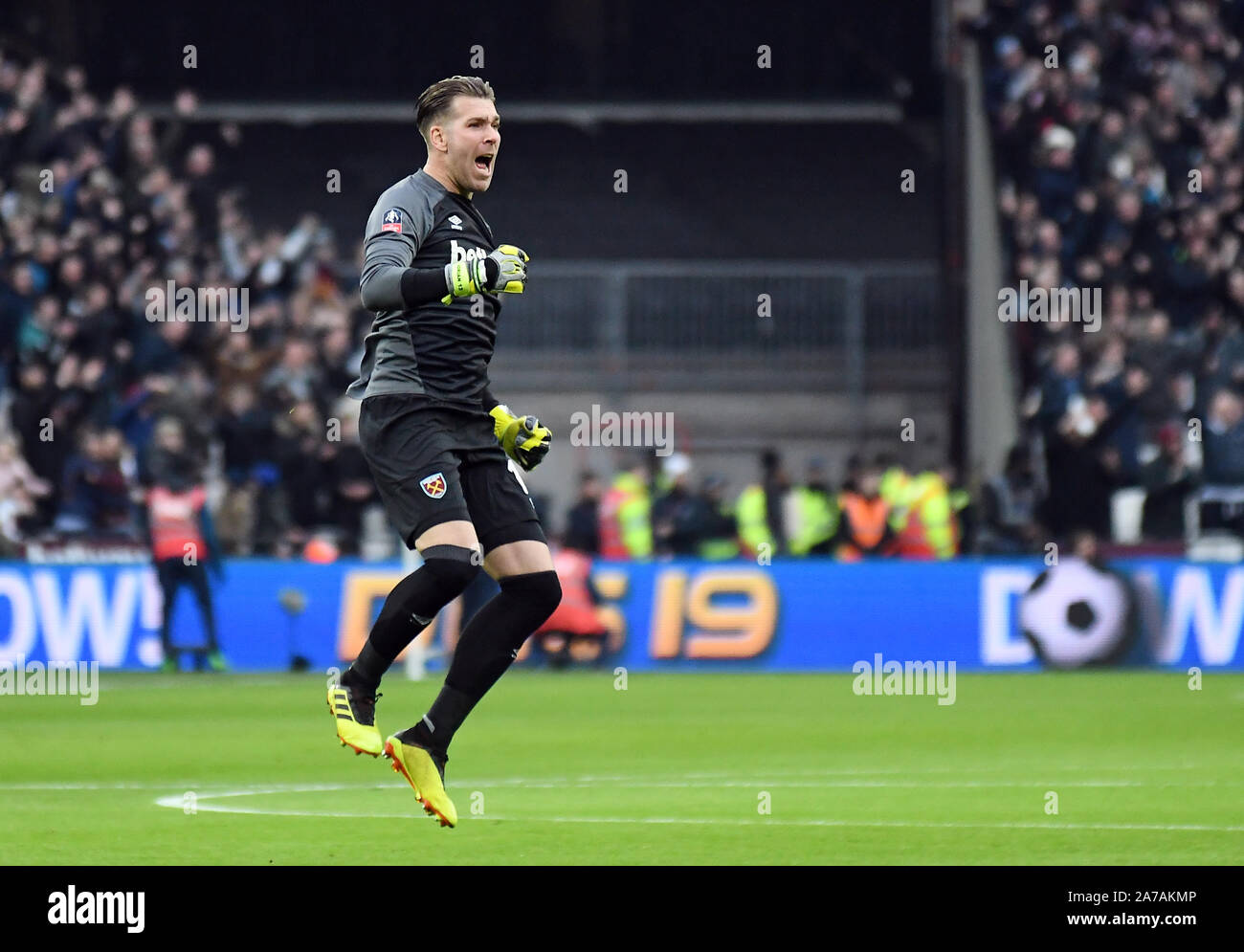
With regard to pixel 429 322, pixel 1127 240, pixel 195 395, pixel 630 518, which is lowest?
pixel 630 518

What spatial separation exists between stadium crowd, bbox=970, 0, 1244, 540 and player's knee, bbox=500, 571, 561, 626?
12.8 metres

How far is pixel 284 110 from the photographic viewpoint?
2964cm

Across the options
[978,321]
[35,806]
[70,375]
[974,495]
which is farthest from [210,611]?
[35,806]

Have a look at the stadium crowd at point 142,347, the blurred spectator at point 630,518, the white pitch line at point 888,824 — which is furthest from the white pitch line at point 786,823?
the blurred spectator at point 630,518

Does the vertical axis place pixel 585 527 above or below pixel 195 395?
below

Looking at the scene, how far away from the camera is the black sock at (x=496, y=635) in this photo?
337 inches

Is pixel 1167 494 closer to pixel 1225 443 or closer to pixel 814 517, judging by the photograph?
pixel 1225 443

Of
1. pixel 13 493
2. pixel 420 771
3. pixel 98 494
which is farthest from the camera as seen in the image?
pixel 98 494

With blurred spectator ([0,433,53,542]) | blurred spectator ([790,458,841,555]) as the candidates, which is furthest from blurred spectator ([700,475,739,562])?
blurred spectator ([0,433,53,542])

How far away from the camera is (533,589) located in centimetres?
866

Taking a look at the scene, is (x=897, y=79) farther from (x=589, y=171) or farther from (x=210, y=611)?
(x=210, y=611)

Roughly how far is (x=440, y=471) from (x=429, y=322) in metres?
0.51

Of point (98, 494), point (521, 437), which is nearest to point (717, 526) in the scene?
point (98, 494)

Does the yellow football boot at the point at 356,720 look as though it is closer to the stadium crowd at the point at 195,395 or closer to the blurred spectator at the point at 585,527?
the stadium crowd at the point at 195,395
